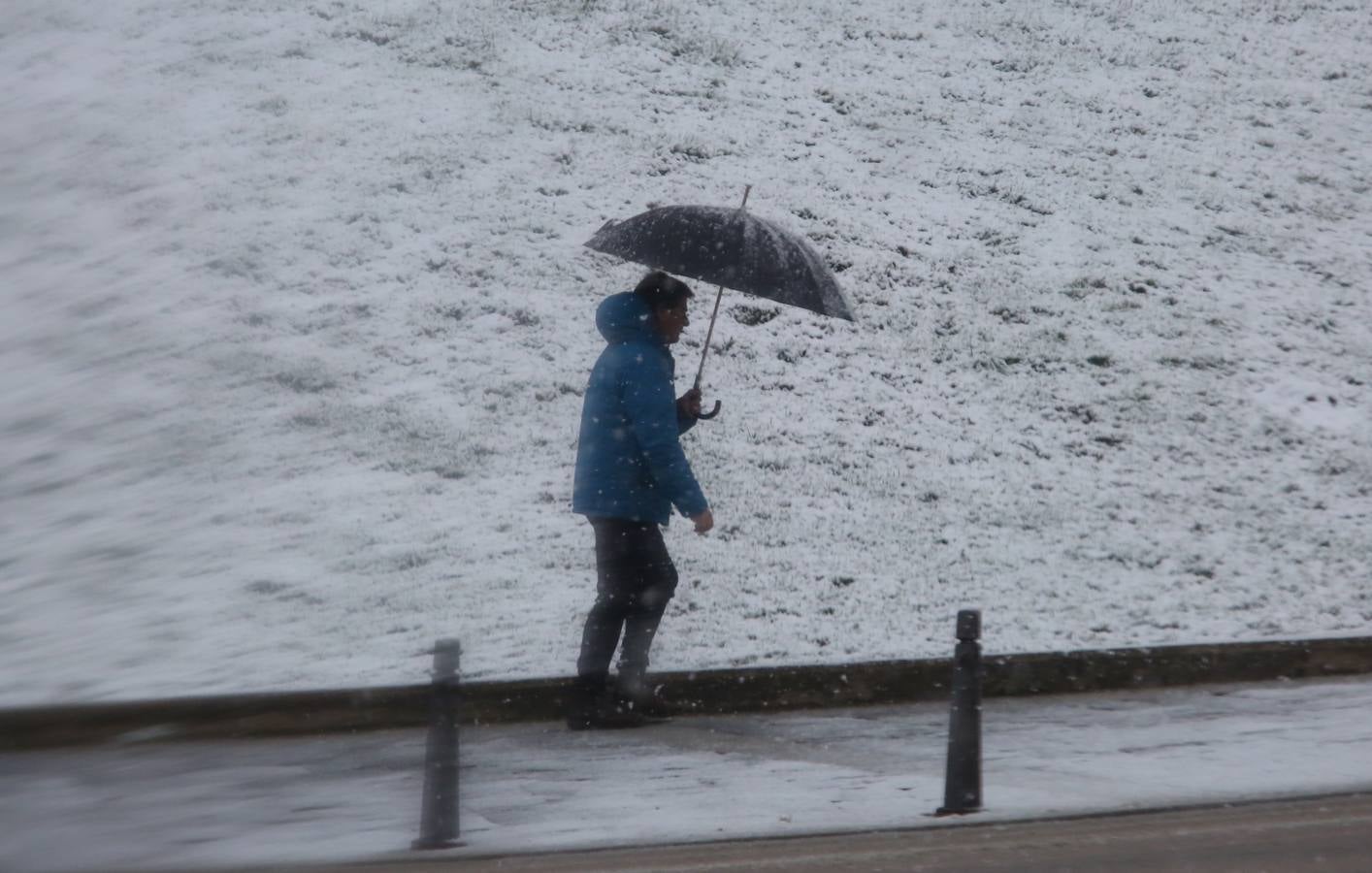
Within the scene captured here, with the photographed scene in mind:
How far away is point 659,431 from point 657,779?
1.69 meters

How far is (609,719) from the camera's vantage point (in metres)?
7.61

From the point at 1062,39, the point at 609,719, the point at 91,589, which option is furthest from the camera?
the point at 1062,39

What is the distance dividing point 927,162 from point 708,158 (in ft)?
8.21

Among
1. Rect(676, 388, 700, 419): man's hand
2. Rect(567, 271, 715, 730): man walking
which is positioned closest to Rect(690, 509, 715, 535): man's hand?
Rect(567, 271, 715, 730): man walking

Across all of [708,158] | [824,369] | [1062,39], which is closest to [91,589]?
[824,369]

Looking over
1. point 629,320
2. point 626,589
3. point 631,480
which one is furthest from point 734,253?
point 626,589

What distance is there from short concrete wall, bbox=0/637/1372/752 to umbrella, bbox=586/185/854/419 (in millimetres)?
2220

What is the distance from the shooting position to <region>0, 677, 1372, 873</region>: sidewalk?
5.59 metres

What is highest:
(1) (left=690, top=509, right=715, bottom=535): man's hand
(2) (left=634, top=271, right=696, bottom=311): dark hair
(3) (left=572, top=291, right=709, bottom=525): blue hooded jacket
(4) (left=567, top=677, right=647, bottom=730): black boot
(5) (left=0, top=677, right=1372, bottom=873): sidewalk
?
(2) (left=634, top=271, right=696, bottom=311): dark hair

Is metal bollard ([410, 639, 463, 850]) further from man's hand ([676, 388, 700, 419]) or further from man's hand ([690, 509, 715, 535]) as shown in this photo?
man's hand ([676, 388, 700, 419])

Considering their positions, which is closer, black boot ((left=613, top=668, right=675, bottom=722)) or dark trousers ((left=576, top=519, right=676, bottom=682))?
dark trousers ((left=576, top=519, right=676, bottom=682))

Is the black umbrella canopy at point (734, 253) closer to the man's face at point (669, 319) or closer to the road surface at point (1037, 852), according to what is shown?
the man's face at point (669, 319)

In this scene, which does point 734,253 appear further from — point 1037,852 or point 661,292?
point 1037,852

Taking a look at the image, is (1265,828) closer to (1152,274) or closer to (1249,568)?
(1249,568)
